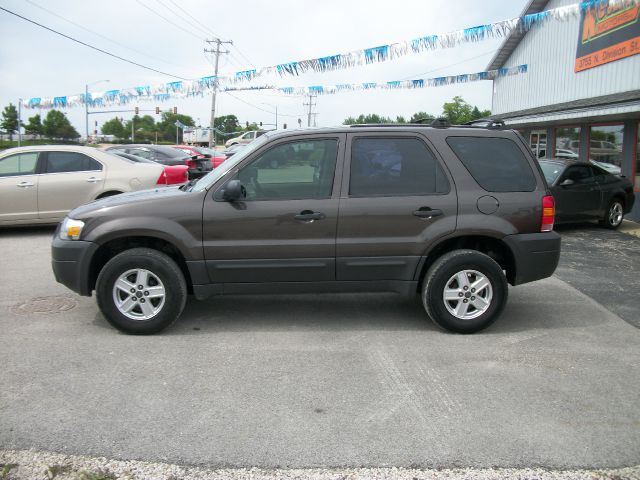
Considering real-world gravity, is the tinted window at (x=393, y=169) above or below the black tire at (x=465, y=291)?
above

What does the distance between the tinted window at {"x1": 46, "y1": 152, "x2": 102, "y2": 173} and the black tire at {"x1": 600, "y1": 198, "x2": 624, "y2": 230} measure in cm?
978

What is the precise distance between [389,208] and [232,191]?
1.36 m

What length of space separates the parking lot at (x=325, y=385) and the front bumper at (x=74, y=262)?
0.49 meters

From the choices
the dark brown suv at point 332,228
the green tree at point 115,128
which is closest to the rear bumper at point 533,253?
the dark brown suv at point 332,228

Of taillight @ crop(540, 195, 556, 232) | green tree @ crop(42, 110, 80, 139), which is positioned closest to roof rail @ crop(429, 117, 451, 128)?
taillight @ crop(540, 195, 556, 232)

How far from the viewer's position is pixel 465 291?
5.09 metres

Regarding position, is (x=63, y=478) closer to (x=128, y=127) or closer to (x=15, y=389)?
(x=15, y=389)

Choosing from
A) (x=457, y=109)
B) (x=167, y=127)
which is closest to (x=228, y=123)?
(x=167, y=127)

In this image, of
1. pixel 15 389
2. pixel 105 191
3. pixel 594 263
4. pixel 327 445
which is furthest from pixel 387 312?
pixel 105 191

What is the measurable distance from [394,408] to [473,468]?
0.75 metres

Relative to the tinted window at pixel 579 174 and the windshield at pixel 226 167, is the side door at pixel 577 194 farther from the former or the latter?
the windshield at pixel 226 167

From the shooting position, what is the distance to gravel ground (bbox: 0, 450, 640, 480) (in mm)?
3006

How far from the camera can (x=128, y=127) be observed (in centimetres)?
13938

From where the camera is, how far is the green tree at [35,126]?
108688mm
